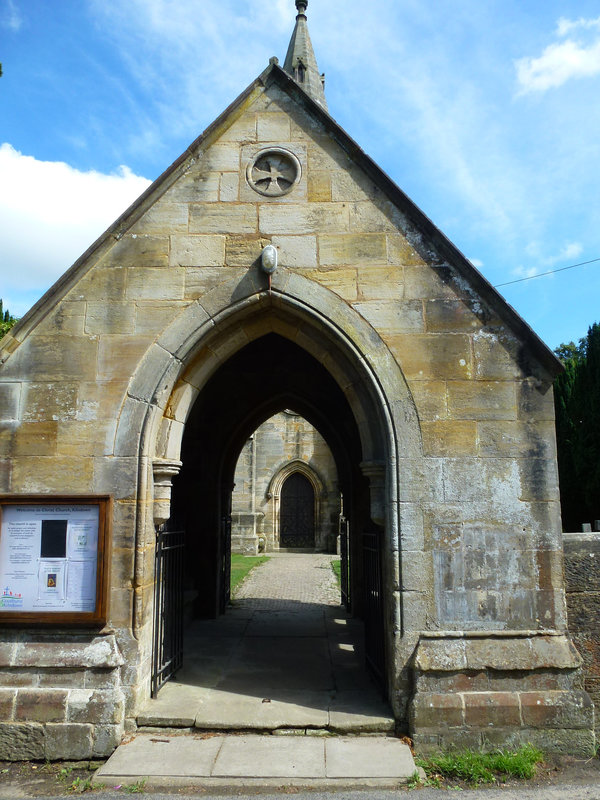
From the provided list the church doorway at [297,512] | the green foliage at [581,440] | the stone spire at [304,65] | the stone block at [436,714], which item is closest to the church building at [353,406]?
the stone block at [436,714]

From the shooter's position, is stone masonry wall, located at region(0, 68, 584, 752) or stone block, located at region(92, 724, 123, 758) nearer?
stone block, located at region(92, 724, 123, 758)

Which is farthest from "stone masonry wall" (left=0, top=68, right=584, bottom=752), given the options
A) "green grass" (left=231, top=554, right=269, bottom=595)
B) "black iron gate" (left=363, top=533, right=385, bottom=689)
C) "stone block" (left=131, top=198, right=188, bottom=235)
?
"green grass" (left=231, top=554, right=269, bottom=595)

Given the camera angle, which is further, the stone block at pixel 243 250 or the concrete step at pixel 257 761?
the stone block at pixel 243 250

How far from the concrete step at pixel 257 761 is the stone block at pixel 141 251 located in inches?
151

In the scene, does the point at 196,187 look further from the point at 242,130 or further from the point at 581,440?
the point at 581,440

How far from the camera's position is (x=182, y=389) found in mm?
5461

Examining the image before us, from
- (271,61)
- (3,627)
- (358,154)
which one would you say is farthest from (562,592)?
(271,61)

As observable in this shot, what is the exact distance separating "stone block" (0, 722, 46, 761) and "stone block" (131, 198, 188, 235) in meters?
4.07

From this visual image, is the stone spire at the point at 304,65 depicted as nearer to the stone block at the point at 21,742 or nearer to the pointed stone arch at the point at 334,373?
the pointed stone arch at the point at 334,373

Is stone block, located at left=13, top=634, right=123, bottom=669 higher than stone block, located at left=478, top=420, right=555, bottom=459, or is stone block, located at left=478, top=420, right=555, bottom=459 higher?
stone block, located at left=478, top=420, right=555, bottom=459

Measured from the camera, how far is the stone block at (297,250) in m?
5.30

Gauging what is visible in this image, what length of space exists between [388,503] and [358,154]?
121 inches

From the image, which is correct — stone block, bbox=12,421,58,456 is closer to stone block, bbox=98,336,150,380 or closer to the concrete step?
stone block, bbox=98,336,150,380

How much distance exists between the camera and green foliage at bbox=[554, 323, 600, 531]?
1889 cm
